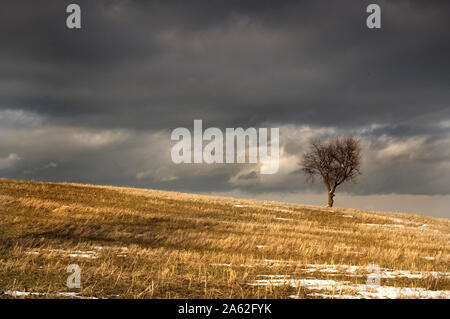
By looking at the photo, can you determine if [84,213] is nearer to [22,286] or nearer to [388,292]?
[22,286]

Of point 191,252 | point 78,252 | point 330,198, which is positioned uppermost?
point 330,198

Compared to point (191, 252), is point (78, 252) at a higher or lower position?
higher

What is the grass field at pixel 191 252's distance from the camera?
1118 cm

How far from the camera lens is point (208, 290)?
10844mm

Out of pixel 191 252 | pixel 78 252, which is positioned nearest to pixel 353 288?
pixel 191 252

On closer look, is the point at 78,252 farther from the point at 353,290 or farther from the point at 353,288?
the point at 353,290

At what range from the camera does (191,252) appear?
69.5 ft

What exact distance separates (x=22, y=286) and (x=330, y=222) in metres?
39.2

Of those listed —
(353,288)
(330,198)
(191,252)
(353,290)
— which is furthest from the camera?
(330,198)

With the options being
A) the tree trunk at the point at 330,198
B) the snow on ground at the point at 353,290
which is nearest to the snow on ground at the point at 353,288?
the snow on ground at the point at 353,290

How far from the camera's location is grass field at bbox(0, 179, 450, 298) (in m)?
11.2

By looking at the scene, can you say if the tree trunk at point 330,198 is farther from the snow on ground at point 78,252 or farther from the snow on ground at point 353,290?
the snow on ground at point 353,290

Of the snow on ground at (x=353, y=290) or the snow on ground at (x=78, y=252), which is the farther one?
the snow on ground at (x=78, y=252)

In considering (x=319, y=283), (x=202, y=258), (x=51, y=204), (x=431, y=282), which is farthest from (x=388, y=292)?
(x=51, y=204)
